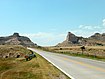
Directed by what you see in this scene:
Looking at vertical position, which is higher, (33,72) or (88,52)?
(88,52)

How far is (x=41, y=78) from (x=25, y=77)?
1746mm

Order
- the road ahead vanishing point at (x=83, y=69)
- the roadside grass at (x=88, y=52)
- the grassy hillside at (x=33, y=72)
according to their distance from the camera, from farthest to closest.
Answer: the roadside grass at (x=88, y=52), the grassy hillside at (x=33, y=72), the road ahead vanishing point at (x=83, y=69)

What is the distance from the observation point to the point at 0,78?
65.8 feet

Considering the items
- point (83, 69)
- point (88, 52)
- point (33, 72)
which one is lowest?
point (33, 72)

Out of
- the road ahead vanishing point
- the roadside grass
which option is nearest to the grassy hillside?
the road ahead vanishing point

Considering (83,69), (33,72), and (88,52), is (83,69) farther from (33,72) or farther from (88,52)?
(88,52)

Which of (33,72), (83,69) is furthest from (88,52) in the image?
(33,72)

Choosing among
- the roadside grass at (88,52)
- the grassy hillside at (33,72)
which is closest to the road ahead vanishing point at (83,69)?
the grassy hillside at (33,72)

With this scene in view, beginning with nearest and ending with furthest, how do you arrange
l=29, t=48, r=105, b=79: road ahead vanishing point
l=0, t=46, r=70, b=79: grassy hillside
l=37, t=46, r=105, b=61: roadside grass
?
l=29, t=48, r=105, b=79: road ahead vanishing point
l=0, t=46, r=70, b=79: grassy hillside
l=37, t=46, r=105, b=61: roadside grass

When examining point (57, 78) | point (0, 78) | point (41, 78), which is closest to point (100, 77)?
point (57, 78)

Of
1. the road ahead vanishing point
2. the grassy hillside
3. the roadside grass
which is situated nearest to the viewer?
the road ahead vanishing point

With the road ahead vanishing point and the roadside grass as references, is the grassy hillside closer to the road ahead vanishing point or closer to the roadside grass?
the road ahead vanishing point

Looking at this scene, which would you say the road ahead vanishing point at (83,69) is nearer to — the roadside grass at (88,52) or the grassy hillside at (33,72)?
the grassy hillside at (33,72)

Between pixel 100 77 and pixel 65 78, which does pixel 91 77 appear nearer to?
pixel 100 77
